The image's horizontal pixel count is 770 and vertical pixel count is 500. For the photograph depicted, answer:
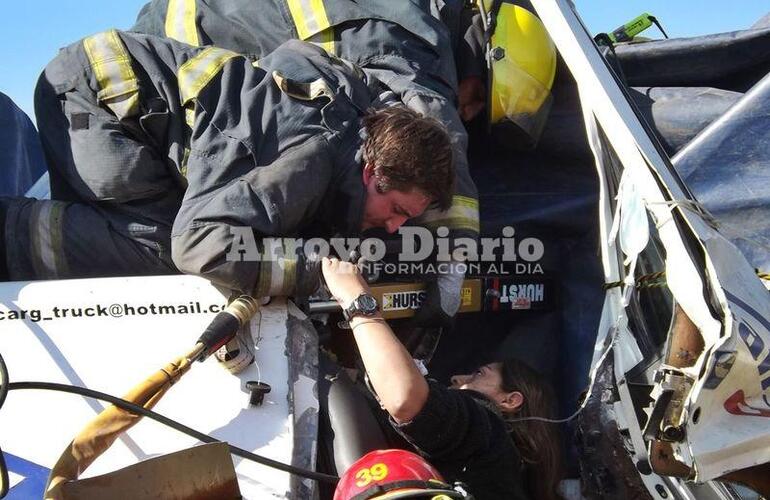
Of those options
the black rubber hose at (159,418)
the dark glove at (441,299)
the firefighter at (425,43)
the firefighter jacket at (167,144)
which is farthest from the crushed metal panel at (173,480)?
the firefighter at (425,43)

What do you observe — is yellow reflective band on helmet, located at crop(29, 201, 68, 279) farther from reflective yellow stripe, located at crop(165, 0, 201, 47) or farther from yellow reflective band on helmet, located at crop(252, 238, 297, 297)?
reflective yellow stripe, located at crop(165, 0, 201, 47)

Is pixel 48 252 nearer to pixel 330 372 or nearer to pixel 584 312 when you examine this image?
pixel 330 372

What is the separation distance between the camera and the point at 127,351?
2.03 m

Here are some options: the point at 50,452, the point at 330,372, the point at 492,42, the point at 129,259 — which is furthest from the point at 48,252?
the point at 492,42

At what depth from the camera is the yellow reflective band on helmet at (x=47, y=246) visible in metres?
2.41

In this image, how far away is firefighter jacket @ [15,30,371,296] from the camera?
223cm

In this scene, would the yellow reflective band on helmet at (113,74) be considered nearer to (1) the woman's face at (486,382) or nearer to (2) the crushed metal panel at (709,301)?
(1) the woman's face at (486,382)

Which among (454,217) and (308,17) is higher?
(308,17)

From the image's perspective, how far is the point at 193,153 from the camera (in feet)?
7.37

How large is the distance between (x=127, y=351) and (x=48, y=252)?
1.94 ft

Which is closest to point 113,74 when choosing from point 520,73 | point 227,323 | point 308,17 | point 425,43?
point 308,17

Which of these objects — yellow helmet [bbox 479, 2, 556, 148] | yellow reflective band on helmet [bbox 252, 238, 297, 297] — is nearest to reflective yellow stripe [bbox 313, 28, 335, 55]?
yellow helmet [bbox 479, 2, 556, 148]

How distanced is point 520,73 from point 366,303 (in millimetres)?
1337

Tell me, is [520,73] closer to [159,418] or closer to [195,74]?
[195,74]
